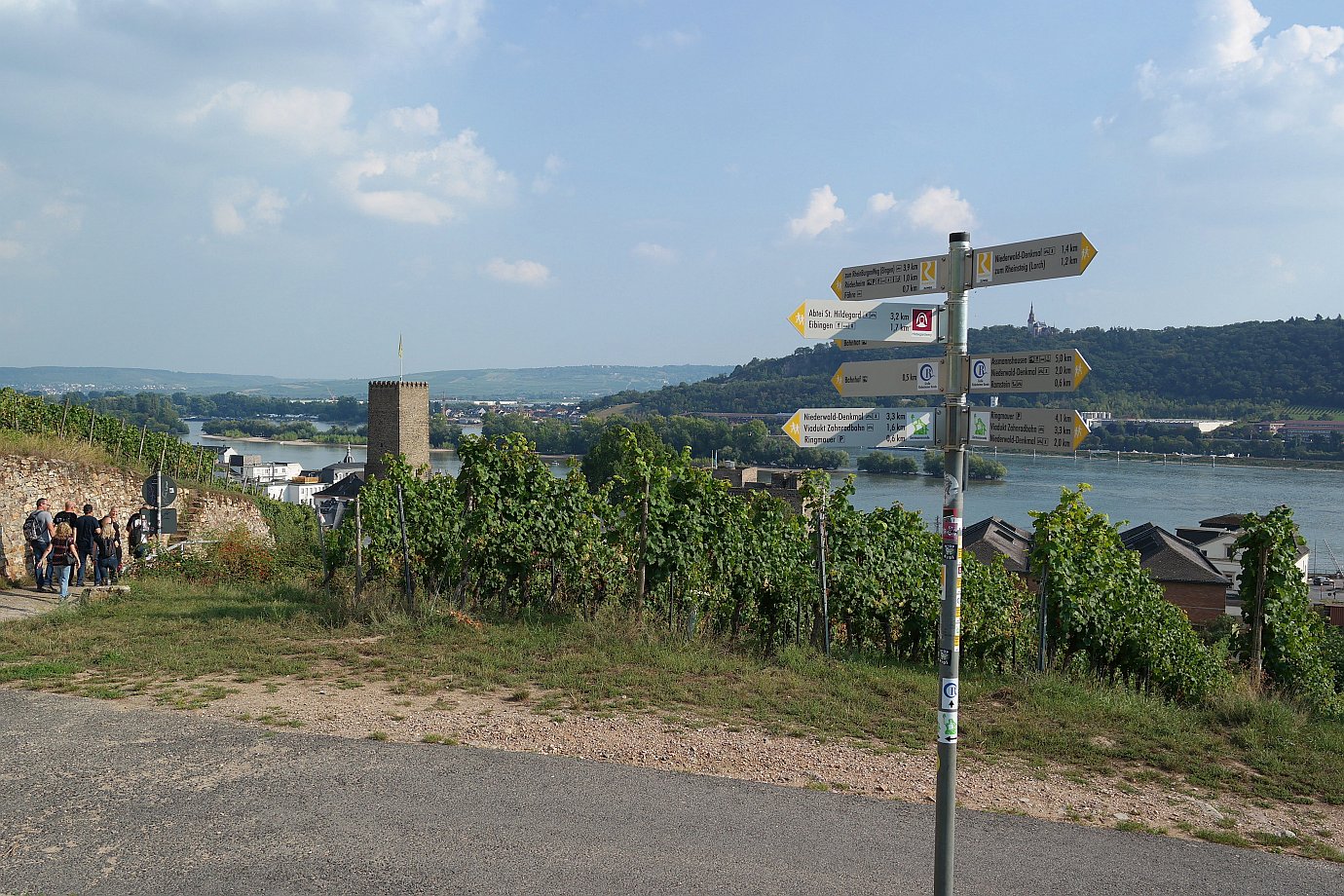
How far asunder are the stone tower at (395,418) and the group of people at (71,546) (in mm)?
43297

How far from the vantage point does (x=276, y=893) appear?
4.51m

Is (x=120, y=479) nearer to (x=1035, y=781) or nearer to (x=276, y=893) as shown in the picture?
(x=276, y=893)

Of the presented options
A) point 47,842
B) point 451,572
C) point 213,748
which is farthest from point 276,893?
point 451,572

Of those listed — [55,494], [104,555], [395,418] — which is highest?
[395,418]

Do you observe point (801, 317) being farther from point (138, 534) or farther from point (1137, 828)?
point (138, 534)

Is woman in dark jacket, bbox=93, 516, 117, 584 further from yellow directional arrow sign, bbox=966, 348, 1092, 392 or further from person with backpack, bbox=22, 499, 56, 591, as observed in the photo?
yellow directional arrow sign, bbox=966, 348, 1092, 392

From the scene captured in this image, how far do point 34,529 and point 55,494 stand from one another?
1933mm

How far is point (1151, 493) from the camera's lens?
86562 mm

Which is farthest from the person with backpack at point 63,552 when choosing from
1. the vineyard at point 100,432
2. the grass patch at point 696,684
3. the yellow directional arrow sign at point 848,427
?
the yellow directional arrow sign at point 848,427

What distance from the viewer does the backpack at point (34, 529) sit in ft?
45.1

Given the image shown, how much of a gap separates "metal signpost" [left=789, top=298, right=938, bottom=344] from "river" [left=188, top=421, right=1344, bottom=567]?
51.2 m

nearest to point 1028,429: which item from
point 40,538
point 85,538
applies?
point 85,538

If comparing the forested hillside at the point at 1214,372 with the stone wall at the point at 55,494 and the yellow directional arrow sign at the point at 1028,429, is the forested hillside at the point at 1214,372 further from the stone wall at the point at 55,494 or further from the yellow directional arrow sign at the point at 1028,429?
the yellow directional arrow sign at the point at 1028,429

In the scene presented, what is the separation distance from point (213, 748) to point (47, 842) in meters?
1.42
